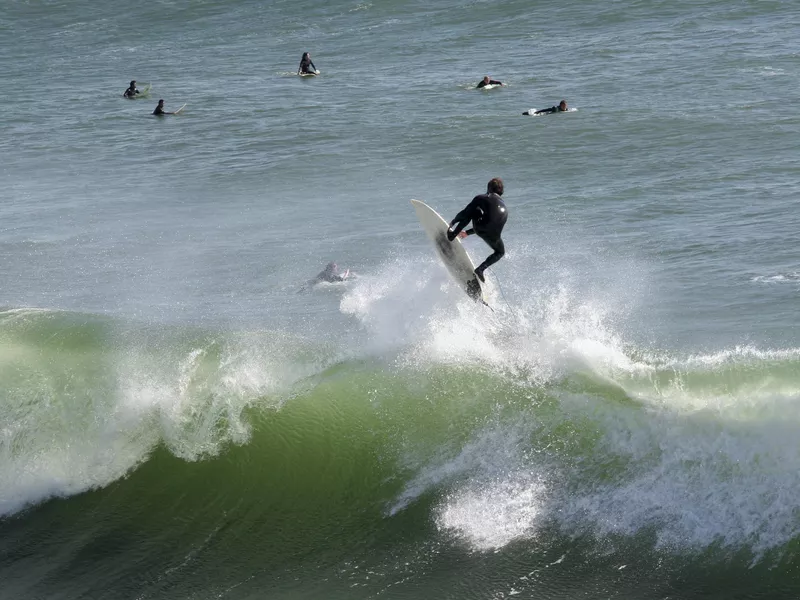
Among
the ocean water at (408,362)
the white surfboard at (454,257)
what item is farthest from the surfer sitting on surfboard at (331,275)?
the white surfboard at (454,257)

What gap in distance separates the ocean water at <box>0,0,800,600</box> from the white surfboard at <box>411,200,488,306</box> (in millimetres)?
231

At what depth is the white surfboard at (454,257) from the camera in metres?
12.0

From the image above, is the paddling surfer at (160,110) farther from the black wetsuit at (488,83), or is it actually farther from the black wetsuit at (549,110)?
the black wetsuit at (549,110)

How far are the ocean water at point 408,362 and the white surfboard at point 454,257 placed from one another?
23 cm

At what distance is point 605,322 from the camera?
13953 millimetres

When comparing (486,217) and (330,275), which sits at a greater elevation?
(486,217)

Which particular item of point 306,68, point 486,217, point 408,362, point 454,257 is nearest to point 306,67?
point 306,68

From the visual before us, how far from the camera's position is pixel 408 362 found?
37.7 ft

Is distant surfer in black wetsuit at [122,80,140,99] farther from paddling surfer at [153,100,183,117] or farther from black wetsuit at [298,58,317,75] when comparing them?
black wetsuit at [298,58,317,75]

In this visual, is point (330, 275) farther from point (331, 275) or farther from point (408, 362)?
point (408, 362)

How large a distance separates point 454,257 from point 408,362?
151 cm

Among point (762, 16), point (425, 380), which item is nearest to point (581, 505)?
point (425, 380)

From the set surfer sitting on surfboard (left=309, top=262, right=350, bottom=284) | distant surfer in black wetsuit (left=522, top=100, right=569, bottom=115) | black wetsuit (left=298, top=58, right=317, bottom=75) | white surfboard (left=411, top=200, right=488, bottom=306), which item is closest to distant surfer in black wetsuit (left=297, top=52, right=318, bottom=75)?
black wetsuit (left=298, top=58, right=317, bottom=75)

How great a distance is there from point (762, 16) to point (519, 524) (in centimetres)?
3350
